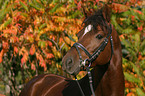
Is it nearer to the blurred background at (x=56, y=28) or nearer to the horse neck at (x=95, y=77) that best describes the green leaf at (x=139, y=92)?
the blurred background at (x=56, y=28)

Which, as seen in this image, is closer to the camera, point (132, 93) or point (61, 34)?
point (132, 93)

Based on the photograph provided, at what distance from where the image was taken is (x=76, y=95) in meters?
3.21

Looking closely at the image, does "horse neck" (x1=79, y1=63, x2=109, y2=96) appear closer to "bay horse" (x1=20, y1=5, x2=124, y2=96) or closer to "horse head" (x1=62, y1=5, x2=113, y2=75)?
"bay horse" (x1=20, y1=5, x2=124, y2=96)

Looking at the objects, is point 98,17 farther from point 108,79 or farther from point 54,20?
point 54,20

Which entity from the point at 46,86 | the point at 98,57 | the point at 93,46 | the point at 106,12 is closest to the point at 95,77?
the point at 98,57

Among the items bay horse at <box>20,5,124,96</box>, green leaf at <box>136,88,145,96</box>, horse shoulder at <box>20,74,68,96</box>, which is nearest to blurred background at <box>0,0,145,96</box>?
green leaf at <box>136,88,145,96</box>

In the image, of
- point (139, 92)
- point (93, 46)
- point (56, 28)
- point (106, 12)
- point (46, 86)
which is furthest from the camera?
point (56, 28)

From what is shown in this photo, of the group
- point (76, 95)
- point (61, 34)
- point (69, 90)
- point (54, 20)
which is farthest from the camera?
point (61, 34)

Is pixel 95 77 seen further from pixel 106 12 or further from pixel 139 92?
pixel 139 92

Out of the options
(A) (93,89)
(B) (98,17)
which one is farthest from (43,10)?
(A) (93,89)

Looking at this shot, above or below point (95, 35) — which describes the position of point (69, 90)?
below

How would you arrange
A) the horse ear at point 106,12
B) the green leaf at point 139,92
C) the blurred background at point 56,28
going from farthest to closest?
the blurred background at point 56,28
the green leaf at point 139,92
the horse ear at point 106,12

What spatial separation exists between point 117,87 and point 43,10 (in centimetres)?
342

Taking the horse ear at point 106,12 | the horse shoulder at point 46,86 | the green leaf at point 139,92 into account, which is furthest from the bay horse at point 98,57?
the green leaf at point 139,92
